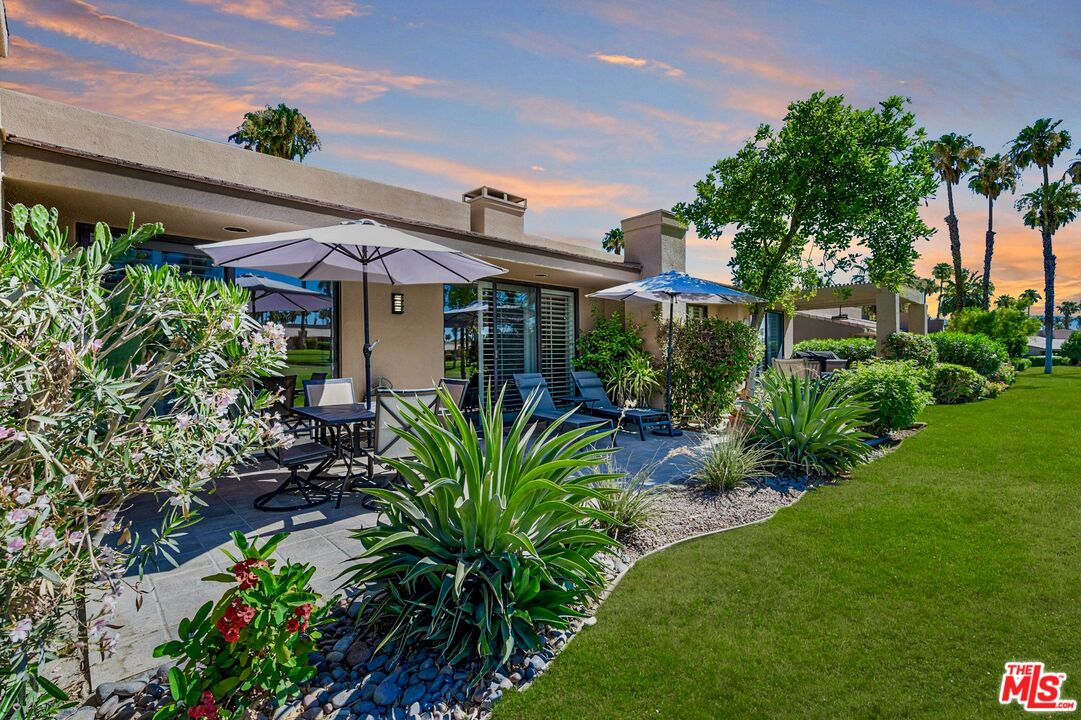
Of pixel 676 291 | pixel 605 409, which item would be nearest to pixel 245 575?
pixel 605 409

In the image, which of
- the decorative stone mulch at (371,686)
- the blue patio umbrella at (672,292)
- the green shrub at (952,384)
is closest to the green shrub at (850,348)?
the green shrub at (952,384)

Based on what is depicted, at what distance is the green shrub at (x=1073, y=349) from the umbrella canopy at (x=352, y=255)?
46324 mm

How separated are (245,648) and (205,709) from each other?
25cm

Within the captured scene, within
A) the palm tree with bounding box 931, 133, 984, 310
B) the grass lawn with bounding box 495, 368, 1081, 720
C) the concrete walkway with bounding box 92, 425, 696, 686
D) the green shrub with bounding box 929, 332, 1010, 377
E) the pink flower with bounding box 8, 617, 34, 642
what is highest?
the palm tree with bounding box 931, 133, 984, 310

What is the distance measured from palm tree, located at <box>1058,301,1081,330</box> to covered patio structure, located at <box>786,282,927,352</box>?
63354mm

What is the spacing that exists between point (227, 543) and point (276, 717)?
252cm

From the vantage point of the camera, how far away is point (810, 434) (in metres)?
7.04

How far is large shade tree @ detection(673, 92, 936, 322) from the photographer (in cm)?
938

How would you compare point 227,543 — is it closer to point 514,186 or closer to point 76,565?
point 76,565

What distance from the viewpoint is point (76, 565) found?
1.97 m

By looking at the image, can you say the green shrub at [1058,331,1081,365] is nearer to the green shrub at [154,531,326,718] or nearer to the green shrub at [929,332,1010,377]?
the green shrub at [929,332,1010,377]

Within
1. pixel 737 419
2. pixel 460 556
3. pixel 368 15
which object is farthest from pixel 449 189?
pixel 460 556

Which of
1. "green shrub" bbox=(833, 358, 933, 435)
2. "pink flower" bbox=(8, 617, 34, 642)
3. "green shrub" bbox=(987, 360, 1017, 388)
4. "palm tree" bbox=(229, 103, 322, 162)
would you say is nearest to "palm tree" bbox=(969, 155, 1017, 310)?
"green shrub" bbox=(987, 360, 1017, 388)

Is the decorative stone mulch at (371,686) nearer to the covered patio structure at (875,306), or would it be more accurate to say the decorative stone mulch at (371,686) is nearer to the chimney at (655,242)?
the chimney at (655,242)
